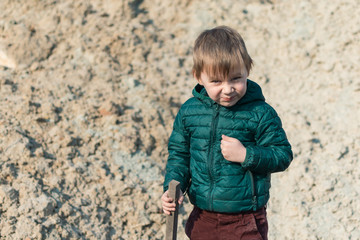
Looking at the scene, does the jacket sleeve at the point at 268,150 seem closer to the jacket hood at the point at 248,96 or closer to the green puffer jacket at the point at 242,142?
the green puffer jacket at the point at 242,142

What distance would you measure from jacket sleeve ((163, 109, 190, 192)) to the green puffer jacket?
8cm

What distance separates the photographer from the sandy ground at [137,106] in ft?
12.8

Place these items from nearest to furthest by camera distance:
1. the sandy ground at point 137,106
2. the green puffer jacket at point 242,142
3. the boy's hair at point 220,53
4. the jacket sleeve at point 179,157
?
the boy's hair at point 220,53, the green puffer jacket at point 242,142, the jacket sleeve at point 179,157, the sandy ground at point 137,106

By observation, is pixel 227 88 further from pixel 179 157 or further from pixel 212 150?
pixel 179 157

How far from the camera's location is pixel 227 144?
8.32 ft

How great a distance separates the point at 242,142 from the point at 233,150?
13 centimetres

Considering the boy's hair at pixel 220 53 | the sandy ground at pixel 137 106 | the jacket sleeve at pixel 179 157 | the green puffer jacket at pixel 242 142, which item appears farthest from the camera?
the sandy ground at pixel 137 106

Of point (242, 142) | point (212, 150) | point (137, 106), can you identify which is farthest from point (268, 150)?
point (137, 106)

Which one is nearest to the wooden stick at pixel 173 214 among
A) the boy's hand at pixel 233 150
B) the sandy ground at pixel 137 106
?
the boy's hand at pixel 233 150

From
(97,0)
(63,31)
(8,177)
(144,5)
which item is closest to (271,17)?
(144,5)

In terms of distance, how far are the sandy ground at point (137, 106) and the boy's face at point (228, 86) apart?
5.59 ft

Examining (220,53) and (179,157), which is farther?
(179,157)

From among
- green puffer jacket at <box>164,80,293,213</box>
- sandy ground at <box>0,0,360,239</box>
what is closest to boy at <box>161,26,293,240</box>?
green puffer jacket at <box>164,80,293,213</box>

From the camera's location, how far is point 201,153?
2.68 meters
